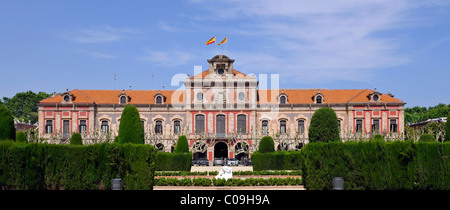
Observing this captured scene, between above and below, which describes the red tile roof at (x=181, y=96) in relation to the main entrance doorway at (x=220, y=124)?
above

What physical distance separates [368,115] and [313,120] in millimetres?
29004

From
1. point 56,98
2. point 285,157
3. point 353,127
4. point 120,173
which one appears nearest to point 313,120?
point 285,157

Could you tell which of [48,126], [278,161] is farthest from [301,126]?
[48,126]

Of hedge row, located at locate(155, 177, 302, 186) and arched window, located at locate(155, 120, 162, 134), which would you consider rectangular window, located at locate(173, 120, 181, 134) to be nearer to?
arched window, located at locate(155, 120, 162, 134)

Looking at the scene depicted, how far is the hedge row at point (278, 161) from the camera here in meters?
35.6

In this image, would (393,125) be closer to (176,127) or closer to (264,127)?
(264,127)

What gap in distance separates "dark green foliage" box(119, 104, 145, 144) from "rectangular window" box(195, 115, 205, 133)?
3073 cm

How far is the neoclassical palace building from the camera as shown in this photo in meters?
54.8

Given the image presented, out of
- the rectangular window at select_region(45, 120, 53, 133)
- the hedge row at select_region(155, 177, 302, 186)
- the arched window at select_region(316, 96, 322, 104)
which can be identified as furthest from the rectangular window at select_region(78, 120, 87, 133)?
the hedge row at select_region(155, 177, 302, 186)

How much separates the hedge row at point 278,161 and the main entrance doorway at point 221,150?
769 inches

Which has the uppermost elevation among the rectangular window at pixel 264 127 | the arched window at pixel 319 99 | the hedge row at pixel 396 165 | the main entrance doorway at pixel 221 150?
the arched window at pixel 319 99

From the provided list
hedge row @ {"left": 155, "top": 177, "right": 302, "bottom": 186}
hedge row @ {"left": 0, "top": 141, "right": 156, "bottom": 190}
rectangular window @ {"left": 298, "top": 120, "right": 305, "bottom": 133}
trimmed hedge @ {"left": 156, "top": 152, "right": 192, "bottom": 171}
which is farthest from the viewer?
rectangular window @ {"left": 298, "top": 120, "right": 305, "bottom": 133}

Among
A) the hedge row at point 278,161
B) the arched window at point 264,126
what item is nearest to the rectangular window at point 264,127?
the arched window at point 264,126

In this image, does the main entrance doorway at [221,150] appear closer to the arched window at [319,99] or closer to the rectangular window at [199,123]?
the rectangular window at [199,123]
